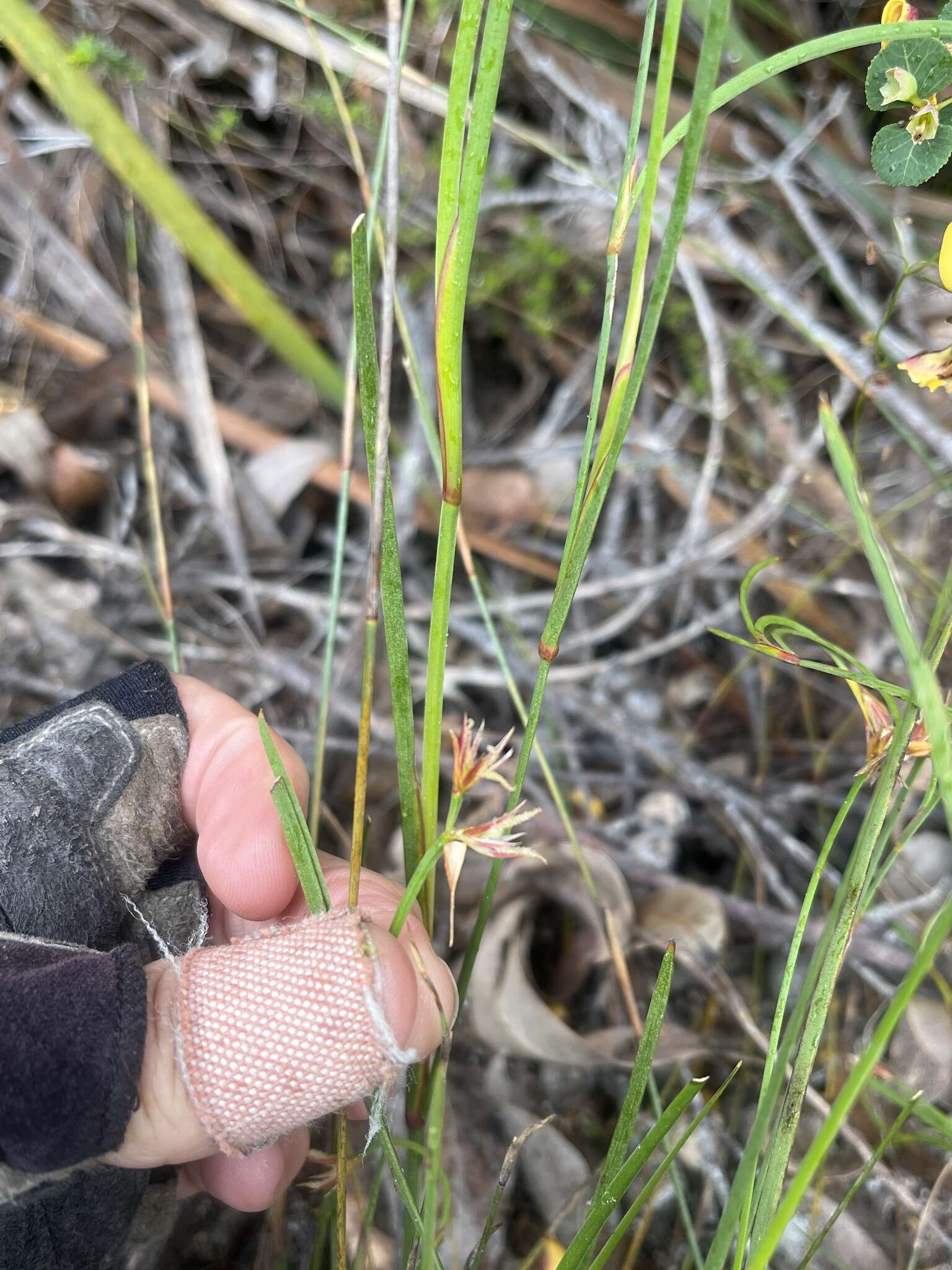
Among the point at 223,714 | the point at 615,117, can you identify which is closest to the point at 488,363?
the point at 615,117

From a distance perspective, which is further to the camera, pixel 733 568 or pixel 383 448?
pixel 733 568

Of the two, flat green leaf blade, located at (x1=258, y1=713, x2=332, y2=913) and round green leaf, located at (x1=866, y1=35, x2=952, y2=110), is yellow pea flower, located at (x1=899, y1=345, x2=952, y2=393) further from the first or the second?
flat green leaf blade, located at (x1=258, y1=713, x2=332, y2=913)

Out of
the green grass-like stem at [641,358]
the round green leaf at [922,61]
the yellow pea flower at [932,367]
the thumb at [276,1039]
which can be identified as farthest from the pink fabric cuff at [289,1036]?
the round green leaf at [922,61]

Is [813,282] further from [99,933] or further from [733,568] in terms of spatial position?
[99,933]

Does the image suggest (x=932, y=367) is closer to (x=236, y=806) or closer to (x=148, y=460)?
(x=236, y=806)

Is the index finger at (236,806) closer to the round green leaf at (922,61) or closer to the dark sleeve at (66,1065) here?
the dark sleeve at (66,1065)

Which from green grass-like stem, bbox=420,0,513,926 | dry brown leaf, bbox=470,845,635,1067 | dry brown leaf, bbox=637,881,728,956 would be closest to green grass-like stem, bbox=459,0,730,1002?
green grass-like stem, bbox=420,0,513,926
